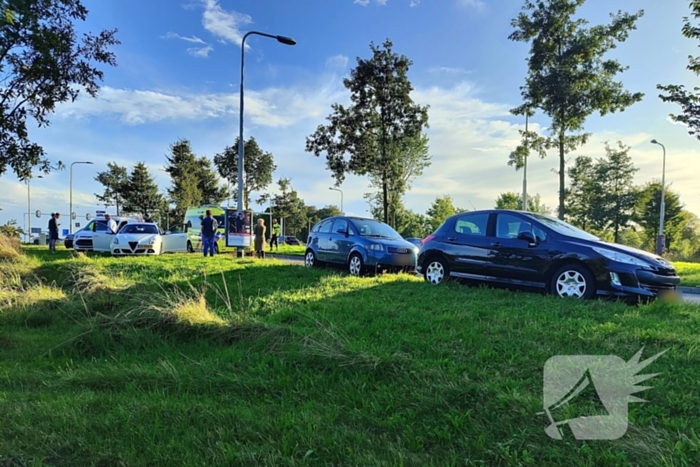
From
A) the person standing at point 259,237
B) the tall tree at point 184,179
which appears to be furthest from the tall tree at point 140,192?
the person standing at point 259,237

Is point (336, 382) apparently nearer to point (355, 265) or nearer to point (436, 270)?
point (436, 270)

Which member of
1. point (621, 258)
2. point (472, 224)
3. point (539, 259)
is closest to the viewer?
point (621, 258)

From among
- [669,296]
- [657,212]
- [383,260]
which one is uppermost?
[657,212]

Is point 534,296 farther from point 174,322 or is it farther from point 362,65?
point 362,65

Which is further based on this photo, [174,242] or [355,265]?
[174,242]

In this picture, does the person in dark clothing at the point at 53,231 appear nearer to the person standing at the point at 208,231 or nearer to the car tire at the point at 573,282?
the person standing at the point at 208,231

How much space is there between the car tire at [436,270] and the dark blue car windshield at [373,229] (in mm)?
2173

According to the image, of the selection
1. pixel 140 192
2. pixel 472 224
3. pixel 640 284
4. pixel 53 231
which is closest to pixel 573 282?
pixel 640 284

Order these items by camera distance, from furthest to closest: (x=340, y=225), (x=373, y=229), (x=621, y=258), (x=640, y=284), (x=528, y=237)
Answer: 1. (x=340, y=225)
2. (x=373, y=229)
3. (x=528, y=237)
4. (x=621, y=258)
5. (x=640, y=284)

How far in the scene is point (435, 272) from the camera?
9.00 m

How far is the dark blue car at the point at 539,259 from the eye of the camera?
647 centimetres

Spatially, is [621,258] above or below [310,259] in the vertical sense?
above

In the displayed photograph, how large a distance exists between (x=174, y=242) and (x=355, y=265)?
1329 cm

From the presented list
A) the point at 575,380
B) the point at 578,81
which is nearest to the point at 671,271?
the point at 575,380
